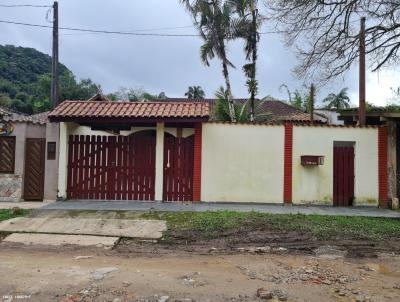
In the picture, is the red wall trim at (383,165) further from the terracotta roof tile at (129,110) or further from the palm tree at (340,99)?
the palm tree at (340,99)

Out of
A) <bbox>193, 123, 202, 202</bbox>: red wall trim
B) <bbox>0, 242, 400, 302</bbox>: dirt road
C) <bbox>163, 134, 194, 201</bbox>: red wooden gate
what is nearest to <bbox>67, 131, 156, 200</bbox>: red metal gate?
<bbox>163, 134, 194, 201</bbox>: red wooden gate

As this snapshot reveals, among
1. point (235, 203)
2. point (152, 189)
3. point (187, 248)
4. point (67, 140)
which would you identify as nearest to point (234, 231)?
point (187, 248)

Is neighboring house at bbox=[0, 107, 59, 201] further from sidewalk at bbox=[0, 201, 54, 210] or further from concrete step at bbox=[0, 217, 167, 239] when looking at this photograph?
concrete step at bbox=[0, 217, 167, 239]

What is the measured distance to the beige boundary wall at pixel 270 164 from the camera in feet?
40.4

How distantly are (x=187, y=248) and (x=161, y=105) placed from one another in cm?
635

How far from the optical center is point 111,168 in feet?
40.6

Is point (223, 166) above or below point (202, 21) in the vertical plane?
below

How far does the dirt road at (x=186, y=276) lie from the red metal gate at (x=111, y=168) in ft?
16.4

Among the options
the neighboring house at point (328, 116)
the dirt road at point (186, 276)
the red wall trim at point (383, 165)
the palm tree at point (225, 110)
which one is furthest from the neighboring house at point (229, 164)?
the neighboring house at point (328, 116)

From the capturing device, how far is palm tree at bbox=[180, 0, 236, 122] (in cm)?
2366

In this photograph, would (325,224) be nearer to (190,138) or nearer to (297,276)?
(297,276)

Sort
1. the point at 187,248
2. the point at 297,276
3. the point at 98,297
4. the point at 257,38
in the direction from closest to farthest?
the point at 98,297 < the point at 297,276 < the point at 187,248 < the point at 257,38

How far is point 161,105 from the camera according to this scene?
12.9 m

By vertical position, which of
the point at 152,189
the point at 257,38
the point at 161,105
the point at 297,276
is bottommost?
the point at 297,276
